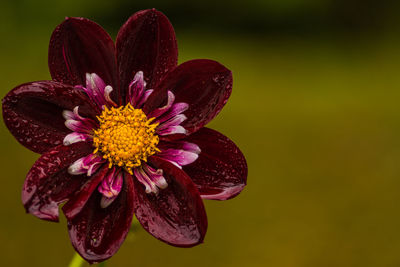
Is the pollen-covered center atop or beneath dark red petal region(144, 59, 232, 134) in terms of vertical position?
beneath

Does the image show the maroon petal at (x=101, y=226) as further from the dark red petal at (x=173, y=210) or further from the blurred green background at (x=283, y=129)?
the blurred green background at (x=283, y=129)

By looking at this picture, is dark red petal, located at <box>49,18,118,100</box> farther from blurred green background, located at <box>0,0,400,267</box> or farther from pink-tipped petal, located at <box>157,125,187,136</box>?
blurred green background, located at <box>0,0,400,267</box>

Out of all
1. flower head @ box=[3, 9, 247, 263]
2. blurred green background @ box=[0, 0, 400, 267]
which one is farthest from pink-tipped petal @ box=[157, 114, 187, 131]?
blurred green background @ box=[0, 0, 400, 267]

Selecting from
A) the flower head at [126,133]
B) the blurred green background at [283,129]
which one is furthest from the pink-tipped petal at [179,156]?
the blurred green background at [283,129]

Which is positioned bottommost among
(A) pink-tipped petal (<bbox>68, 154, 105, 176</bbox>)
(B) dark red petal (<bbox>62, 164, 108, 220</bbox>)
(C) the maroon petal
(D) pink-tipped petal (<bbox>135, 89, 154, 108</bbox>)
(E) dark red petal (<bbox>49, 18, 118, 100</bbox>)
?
(C) the maroon petal

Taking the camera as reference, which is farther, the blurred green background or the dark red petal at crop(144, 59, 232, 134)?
the blurred green background

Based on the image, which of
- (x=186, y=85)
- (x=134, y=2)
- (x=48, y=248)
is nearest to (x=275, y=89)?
(x=134, y=2)
